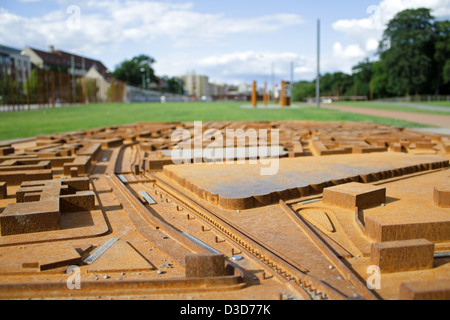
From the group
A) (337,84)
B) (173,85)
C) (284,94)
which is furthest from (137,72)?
(284,94)

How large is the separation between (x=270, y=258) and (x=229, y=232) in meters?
0.73

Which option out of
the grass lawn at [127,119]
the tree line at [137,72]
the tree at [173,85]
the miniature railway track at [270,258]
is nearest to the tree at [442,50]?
the grass lawn at [127,119]

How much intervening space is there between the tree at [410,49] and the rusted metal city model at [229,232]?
60642 mm

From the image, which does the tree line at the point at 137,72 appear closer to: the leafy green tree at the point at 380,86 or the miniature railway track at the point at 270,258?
the leafy green tree at the point at 380,86

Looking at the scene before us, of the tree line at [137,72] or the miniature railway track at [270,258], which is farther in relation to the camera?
the tree line at [137,72]

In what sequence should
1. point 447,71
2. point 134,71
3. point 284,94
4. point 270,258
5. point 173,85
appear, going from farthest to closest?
point 173,85 < point 134,71 < point 447,71 < point 284,94 < point 270,258

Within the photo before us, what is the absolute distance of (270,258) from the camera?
11.5ft

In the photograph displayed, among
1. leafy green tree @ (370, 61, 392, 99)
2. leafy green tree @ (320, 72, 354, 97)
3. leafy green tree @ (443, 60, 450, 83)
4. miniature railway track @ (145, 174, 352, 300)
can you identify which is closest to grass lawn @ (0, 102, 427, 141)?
miniature railway track @ (145, 174, 352, 300)

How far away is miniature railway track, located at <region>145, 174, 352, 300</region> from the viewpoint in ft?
9.48

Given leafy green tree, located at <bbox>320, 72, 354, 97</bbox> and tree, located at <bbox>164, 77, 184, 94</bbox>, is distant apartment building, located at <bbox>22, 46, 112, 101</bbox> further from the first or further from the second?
leafy green tree, located at <bbox>320, 72, 354, 97</bbox>

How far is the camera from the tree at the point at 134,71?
118188 mm

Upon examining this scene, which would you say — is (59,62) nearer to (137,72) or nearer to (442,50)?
(137,72)
